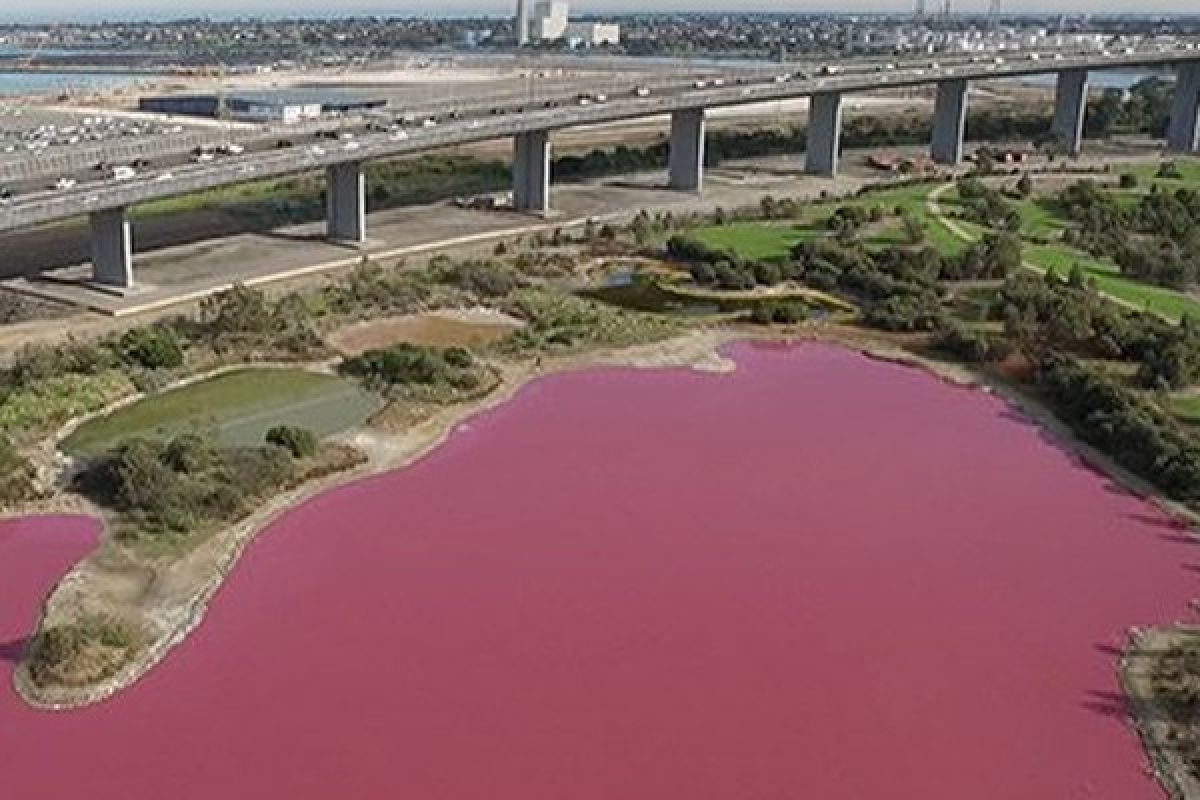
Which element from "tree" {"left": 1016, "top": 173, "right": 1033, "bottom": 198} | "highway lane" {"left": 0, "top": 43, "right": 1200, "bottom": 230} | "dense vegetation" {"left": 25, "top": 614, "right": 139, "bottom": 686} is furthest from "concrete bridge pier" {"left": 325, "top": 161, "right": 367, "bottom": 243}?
"tree" {"left": 1016, "top": 173, "right": 1033, "bottom": 198}

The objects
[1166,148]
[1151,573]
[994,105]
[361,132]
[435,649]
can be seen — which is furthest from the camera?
[994,105]

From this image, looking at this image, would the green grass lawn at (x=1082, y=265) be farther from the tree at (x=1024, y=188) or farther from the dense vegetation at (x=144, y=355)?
the dense vegetation at (x=144, y=355)

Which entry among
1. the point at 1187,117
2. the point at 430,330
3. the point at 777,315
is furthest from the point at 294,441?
the point at 1187,117

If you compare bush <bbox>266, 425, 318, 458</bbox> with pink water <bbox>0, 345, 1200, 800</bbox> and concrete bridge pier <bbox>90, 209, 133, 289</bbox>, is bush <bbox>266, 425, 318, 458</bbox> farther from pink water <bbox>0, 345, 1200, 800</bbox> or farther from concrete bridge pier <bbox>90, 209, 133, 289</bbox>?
concrete bridge pier <bbox>90, 209, 133, 289</bbox>

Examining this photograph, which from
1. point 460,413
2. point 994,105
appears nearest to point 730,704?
point 460,413

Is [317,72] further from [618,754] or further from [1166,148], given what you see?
[618,754]

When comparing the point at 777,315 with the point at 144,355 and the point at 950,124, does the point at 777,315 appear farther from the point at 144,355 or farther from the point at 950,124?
the point at 950,124
